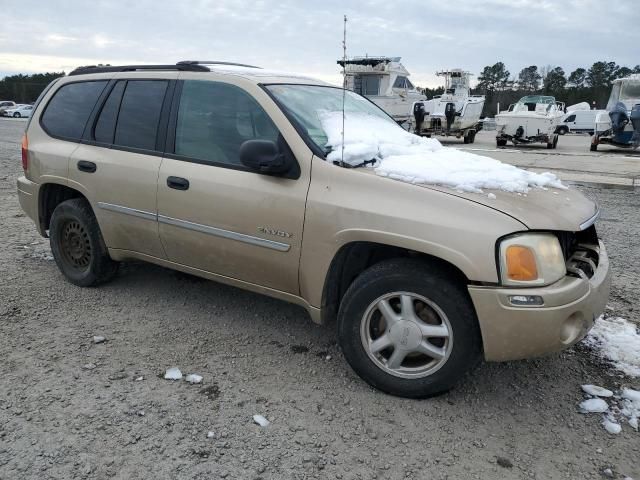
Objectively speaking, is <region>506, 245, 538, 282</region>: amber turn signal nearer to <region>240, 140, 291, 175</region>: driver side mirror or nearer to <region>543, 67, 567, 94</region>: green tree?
<region>240, 140, 291, 175</region>: driver side mirror

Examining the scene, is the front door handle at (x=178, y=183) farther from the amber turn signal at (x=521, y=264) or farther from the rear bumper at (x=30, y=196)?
the amber turn signal at (x=521, y=264)

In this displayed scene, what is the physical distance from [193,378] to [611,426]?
2.25 m

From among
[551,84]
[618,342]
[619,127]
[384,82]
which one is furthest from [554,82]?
[618,342]

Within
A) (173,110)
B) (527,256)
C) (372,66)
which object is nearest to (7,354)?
(173,110)

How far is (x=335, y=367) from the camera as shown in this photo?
328 centimetres

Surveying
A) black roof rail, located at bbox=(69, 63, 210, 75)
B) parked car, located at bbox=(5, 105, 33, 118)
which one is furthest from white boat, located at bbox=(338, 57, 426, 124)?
parked car, located at bbox=(5, 105, 33, 118)

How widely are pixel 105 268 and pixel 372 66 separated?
84.0 feet

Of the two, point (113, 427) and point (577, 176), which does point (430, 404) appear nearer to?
point (113, 427)

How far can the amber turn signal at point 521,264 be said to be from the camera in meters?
2.54

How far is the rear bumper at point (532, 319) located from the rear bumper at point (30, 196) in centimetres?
372

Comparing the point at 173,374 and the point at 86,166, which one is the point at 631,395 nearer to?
the point at 173,374

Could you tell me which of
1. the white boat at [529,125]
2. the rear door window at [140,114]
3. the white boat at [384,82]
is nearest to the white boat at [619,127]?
the white boat at [529,125]

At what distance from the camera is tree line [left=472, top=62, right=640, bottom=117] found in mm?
66875

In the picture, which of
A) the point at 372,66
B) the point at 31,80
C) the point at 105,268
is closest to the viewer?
the point at 105,268
